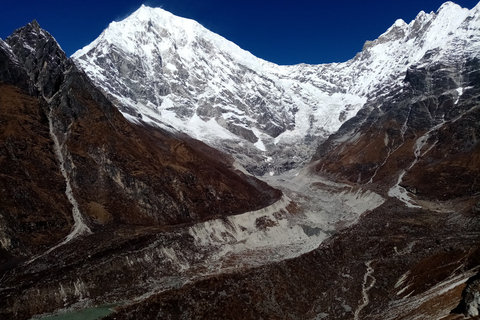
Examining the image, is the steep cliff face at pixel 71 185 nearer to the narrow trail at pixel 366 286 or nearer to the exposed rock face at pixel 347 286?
the exposed rock face at pixel 347 286

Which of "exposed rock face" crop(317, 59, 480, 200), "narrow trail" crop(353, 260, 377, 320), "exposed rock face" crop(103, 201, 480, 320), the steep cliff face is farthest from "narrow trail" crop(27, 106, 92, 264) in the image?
"exposed rock face" crop(317, 59, 480, 200)

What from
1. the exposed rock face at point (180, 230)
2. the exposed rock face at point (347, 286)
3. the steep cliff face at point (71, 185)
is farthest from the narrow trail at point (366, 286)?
the steep cliff face at point (71, 185)

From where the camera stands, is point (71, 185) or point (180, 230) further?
point (71, 185)

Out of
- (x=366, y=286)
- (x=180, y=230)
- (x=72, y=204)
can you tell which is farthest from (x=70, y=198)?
(x=366, y=286)

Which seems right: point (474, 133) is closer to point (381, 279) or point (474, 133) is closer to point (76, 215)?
point (381, 279)

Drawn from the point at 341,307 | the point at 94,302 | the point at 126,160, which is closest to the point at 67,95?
the point at 126,160

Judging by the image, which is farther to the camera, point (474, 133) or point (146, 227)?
point (474, 133)

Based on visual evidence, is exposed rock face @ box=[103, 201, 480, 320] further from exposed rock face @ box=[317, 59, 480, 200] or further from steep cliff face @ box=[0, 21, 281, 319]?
exposed rock face @ box=[317, 59, 480, 200]

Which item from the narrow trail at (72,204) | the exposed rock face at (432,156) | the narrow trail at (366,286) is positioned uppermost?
the narrow trail at (72,204)

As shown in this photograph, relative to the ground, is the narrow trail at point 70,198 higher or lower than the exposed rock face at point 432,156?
higher

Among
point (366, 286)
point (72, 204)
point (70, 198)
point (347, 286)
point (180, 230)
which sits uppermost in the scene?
point (70, 198)

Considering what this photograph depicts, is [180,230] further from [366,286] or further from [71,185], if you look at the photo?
[366,286]
